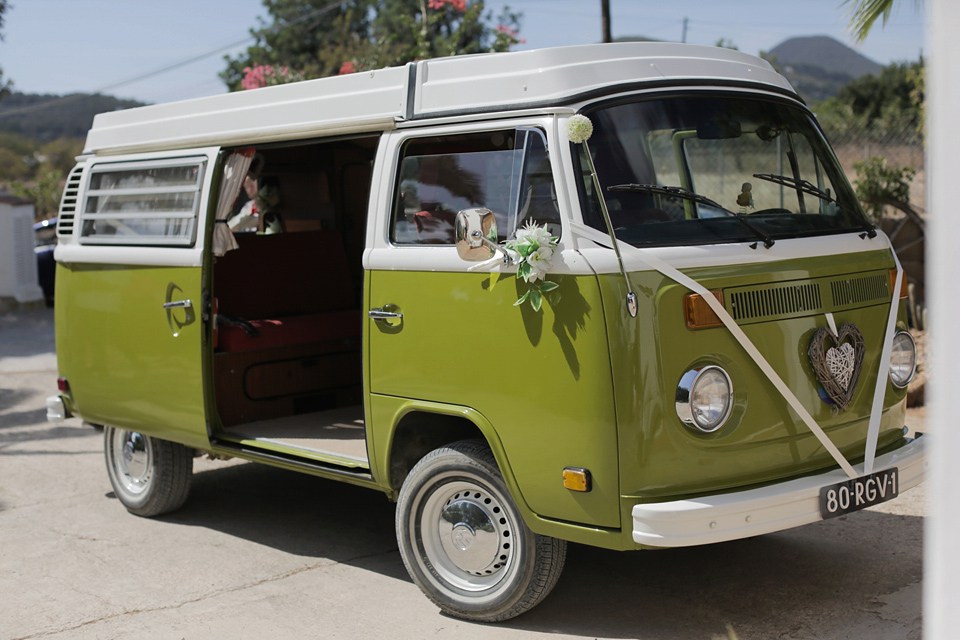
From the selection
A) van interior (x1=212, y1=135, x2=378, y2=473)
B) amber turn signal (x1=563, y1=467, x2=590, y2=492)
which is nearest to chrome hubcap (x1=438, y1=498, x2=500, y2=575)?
amber turn signal (x1=563, y1=467, x2=590, y2=492)

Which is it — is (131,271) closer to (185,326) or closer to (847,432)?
(185,326)

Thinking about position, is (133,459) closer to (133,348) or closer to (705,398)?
(133,348)

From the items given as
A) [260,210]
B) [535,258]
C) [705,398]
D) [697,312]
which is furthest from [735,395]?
[260,210]

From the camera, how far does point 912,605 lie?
496 centimetres

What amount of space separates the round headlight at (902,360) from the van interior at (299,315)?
2662 millimetres

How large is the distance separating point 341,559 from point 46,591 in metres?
1.51

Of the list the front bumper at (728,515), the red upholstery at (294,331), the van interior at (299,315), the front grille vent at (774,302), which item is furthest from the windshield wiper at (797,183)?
the red upholstery at (294,331)

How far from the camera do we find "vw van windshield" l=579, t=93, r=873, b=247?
462 centimetres

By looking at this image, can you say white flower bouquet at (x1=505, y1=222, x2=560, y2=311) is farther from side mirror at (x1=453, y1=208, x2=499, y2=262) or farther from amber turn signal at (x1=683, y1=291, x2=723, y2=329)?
amber turn signal at (x1=683, y1=291, x2=723, y2=329)

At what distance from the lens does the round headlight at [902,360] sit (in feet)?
16.7

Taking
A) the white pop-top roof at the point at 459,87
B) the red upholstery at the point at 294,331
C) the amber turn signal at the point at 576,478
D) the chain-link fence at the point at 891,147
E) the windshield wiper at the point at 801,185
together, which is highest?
the chain-link fence at the point at 891,147

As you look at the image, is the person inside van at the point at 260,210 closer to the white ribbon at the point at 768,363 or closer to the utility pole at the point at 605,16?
the white ribbon at the point at 768,363

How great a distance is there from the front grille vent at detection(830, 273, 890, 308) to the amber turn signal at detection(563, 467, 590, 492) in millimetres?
1359

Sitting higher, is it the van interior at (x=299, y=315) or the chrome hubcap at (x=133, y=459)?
the van interior at (x=299, y=315)
